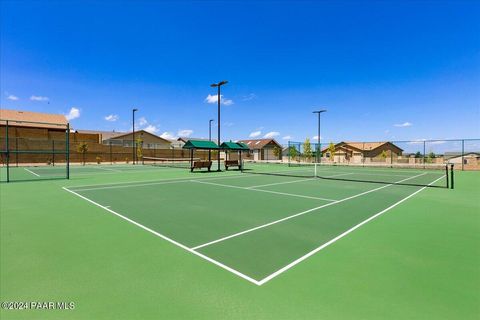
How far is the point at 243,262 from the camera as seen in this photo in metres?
4.01

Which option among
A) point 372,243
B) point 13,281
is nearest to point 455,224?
point 372,243

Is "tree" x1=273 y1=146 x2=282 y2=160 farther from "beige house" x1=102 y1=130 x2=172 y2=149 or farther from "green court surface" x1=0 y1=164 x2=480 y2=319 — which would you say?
"green court surface" x1=0 y1=164 x2=480 y2=319

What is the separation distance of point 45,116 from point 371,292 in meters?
60.4

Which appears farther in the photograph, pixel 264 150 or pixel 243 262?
pixel 264 150

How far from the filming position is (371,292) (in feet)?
10.4

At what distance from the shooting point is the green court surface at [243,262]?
2.89 m

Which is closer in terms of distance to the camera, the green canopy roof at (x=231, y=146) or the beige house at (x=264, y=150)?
the green canopy roof at (x=231, y=146)

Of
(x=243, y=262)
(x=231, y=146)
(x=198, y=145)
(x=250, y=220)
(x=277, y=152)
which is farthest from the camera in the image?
(x=277, y=152)

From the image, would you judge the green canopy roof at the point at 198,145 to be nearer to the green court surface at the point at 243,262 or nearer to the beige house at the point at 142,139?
the green court surface at the point at 243,262

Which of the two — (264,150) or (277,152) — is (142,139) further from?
(277,152)

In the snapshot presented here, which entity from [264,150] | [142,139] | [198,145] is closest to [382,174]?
[198,145]

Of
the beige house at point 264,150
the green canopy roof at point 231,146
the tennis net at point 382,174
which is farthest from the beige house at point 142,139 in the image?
the tennis net at point 382,174

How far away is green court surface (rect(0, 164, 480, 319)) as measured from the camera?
2887 millimetres

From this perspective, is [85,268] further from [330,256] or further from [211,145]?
[211,145]
